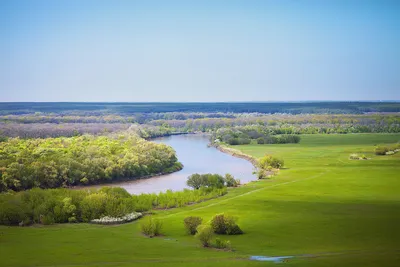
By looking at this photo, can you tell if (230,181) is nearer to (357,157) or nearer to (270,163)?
(270,163)

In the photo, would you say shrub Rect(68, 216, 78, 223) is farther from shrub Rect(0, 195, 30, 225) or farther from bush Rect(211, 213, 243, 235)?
bush Rect(211, 213, 243, 235)

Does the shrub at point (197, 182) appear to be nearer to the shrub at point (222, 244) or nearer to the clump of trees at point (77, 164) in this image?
the clump of trees at point (77, 164)

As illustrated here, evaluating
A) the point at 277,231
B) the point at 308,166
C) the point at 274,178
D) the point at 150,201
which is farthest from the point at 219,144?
the point at 277,231

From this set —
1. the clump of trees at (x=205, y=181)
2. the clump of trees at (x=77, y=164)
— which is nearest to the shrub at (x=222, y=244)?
the clump of trees at (x=205, y=181)

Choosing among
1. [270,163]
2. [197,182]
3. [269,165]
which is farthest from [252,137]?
[197,182]

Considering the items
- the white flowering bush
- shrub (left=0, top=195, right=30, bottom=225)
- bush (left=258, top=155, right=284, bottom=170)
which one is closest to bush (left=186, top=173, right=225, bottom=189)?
the white flowering bush

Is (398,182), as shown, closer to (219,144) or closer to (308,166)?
(308,166)
